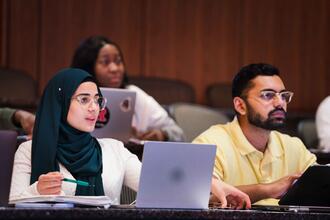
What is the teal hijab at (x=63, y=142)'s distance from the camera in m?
3.28

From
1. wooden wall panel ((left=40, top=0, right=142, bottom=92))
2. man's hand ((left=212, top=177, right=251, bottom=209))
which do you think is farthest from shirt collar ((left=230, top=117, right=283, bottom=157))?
wooden wall panel ((left=40, top=0, right=142, bottom=92))

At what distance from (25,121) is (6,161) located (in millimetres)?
1433

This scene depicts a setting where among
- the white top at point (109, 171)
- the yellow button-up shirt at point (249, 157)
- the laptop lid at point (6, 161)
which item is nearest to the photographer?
the laptop lid at point (6, 161)

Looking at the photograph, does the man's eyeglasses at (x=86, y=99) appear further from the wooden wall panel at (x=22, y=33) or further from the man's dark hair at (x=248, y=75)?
the wooden wall panel at (x=22, y=33)

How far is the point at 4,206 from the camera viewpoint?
2.63 meters

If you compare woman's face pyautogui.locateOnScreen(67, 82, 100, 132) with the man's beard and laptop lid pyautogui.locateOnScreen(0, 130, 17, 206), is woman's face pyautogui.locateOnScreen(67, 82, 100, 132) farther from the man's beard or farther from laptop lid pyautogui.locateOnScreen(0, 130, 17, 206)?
the man's beard

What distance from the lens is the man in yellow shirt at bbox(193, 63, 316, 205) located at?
3789 mm

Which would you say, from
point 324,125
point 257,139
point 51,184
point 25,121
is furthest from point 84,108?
point 324,125

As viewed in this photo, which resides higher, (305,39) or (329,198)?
(305,39)

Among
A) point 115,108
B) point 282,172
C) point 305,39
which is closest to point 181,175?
point 282,172

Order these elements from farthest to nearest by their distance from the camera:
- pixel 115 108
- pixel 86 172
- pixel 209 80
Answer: pixel 209 80 → pixel 115 108 → pixel 86 172

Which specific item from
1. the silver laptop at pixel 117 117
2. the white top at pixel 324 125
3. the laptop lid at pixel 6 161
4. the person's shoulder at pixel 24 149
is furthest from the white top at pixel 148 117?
the laptop lid at pixel 6 161

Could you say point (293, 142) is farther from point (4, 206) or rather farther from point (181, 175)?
point (4, 206)

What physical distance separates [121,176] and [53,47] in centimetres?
304
